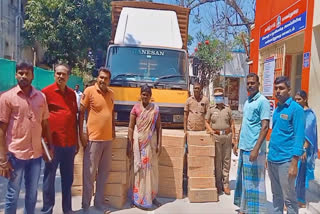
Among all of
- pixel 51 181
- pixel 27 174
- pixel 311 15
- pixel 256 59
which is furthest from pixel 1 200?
pixel 256 59

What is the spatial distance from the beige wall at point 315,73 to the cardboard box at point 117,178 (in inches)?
163

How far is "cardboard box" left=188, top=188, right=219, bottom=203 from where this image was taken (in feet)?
16.2

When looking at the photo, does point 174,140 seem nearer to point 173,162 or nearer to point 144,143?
point 173,162

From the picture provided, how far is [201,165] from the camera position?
502cm

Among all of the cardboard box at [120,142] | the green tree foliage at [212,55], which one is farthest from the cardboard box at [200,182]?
the green tree foliage at [212,55]

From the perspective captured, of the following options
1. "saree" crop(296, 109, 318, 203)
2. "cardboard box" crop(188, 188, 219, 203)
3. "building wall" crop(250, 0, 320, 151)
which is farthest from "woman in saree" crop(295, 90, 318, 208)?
"building wall" crop(250, 0, 320, 151)

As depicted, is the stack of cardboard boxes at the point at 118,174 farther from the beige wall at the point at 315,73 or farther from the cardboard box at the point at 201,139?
the beige wall at the point at 315,73

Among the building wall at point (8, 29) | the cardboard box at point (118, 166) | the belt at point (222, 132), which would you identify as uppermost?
the building wall at point (8, 29)

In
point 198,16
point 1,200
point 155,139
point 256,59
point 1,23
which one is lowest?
point 1,200

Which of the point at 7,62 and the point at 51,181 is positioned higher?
the point at 7,62

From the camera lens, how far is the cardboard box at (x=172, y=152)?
16.4 feet

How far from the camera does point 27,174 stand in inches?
133

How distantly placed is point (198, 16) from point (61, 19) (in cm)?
967

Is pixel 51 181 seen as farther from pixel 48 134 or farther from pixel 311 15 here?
pixel 311 15
